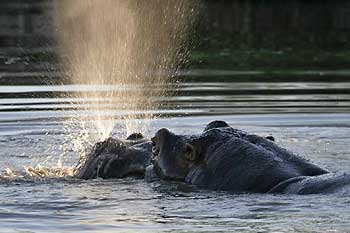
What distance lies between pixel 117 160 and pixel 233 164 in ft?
5.35

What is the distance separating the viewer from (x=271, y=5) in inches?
1833

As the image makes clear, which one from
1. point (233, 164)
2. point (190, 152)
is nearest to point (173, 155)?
point (190, 152)

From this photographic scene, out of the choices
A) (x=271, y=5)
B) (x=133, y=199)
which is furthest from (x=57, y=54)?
(x=271, y=5)

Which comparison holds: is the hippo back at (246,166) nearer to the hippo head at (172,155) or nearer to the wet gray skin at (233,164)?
the wet gray skin at (233,164)

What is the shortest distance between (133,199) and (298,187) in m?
1.42

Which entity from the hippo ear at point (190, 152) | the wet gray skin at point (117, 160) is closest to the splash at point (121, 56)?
the wet gray skin at point (117, 160)

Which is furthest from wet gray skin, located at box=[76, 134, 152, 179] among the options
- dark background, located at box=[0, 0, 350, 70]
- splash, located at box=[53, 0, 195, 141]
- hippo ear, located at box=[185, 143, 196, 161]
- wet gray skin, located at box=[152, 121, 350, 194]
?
dark background, located at box=[0, 0, 350, 70]

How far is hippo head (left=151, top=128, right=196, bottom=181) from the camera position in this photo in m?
9.97

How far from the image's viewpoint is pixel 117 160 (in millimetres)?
10859

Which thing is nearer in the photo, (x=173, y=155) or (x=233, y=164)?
(x=233, y=164)

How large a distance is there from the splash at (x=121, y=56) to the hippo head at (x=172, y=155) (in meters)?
2.36

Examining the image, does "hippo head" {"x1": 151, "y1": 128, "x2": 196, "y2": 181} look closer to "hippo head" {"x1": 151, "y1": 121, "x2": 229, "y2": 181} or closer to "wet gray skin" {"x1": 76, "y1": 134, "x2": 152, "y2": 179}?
"hippo head" {"x1": 151, "y1": 121, "x2": 229, "y2": 181}

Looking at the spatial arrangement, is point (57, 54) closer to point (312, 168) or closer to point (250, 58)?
point (250, 58)

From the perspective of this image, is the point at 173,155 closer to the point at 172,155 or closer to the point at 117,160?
the point at 172,155
